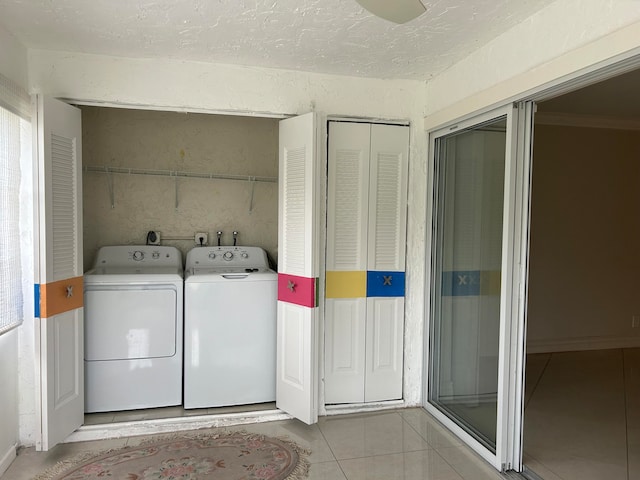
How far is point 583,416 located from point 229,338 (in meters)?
2.55

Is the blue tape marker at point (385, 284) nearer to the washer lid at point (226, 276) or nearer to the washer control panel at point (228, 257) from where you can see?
the washer lid at point (226, 276)

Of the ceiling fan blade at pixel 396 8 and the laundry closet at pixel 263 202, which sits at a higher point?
the ceiling fan blade at pixel 396 8

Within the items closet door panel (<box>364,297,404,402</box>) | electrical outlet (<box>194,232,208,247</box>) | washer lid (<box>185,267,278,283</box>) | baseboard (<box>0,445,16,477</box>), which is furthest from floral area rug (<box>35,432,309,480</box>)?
electrical outlet (<box>194,232,208,247</box>)

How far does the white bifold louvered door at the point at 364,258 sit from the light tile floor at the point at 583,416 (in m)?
1.10

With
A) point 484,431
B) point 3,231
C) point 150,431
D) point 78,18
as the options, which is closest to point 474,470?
point 484,431

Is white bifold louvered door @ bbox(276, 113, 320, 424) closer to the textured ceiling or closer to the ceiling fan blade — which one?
the textured ceiling

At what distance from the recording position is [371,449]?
9.36 ft

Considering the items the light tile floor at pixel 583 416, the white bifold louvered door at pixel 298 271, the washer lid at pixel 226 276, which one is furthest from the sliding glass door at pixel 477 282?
the washer lid at pixel 226 276

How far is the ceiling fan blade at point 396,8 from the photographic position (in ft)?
4.70

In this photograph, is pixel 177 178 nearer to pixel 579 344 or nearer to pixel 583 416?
pixel 583 416

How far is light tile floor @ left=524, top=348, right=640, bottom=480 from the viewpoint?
269 cm

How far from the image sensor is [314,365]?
120 inches

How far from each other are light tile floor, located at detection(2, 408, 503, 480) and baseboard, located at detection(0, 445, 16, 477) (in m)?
0.03

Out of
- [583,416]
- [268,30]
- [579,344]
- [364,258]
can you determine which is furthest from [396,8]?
[579,344]
